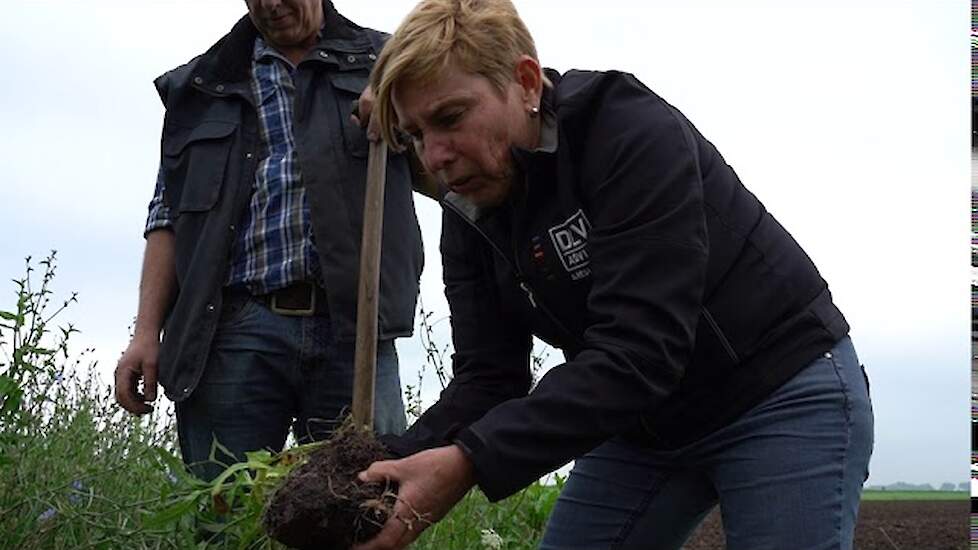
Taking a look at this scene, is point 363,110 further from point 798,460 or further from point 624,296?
point 798,460

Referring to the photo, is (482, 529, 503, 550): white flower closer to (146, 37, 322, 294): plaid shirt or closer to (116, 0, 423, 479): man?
(116, 0, 423, 479): man

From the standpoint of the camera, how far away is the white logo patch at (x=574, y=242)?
2.33 meters

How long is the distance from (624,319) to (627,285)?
0.17 feet

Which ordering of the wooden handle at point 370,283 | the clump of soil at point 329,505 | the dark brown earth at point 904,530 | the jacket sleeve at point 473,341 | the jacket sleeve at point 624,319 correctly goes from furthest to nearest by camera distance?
the dark brown earth at point 904,530
the wooden handle at point 370,283
the jacket sleeve at point 473,341
the clump of soil at point 329,505
the jacket sleeve at point 624,319

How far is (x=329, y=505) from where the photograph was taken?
2338mm

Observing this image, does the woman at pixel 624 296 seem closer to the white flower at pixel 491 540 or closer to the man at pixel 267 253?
the man at pixel 267 253

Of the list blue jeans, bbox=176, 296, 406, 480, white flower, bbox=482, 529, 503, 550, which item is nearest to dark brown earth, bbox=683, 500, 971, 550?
white flower, bbox=482, 529, 503, 550

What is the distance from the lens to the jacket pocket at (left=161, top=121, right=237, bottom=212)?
3693mm

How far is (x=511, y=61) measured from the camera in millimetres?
2283

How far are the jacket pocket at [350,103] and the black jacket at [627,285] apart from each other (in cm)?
109

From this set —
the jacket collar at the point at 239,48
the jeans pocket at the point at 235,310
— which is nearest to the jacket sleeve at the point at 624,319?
the jeans pocket at the point at 235,310

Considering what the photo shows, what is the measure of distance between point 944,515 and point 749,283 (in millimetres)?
7306

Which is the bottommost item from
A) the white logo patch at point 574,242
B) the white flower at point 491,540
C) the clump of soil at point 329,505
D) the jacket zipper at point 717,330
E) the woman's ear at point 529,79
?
the white flower at point 491,540

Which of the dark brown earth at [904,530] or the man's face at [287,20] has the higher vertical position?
the man's face at [287,20]
